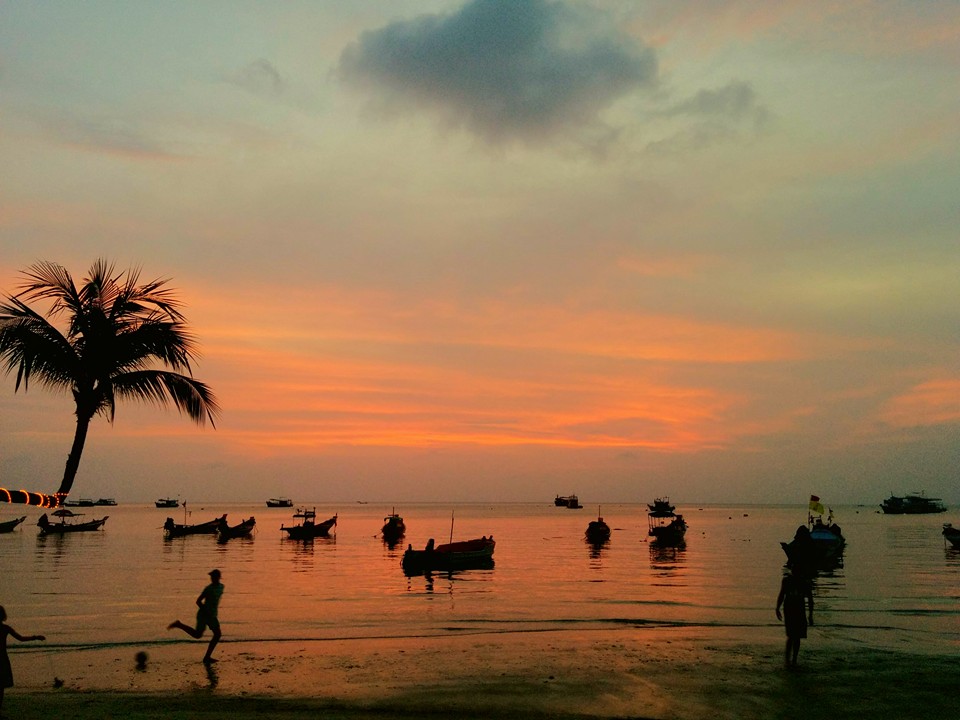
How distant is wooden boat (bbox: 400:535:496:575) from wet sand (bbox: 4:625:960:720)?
86.0ft

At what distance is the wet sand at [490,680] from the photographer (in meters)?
13.9

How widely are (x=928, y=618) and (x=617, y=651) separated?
1686 centimetres

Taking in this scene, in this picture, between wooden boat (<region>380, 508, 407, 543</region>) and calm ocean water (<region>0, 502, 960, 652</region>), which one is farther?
wooden boat (<region>380, 508, 407, 543</region>)

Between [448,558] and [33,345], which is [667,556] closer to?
[448,558]

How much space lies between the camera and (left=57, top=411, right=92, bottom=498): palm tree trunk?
662cm

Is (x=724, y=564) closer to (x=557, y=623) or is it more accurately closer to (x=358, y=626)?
(x=557, y=623)

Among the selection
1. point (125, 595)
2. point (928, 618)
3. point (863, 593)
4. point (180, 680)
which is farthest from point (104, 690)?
point (863, 593)

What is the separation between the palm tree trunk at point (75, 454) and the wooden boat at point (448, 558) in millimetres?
42311

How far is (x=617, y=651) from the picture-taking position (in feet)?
66.8

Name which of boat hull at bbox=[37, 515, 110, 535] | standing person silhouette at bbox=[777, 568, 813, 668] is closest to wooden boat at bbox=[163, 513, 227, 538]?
boat hull at bbox=[37, 515, 110, 535]

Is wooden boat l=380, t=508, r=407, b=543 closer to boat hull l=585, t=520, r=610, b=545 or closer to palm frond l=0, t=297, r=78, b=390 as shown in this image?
boat hull l=585, t=520, r=610, b=545

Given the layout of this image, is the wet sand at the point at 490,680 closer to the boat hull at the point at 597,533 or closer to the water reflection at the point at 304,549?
the water reflection at the point at 304,549

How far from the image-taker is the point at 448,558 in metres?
50.5

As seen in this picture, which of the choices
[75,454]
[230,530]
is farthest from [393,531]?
[75,454]
